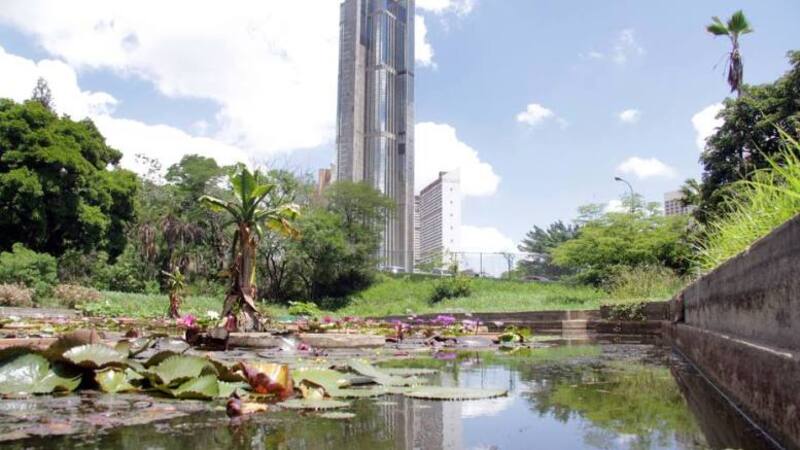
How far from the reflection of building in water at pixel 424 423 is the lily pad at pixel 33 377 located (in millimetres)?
1396

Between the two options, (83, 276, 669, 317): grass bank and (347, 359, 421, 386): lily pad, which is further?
(83, 276, 669, 317): grass bank

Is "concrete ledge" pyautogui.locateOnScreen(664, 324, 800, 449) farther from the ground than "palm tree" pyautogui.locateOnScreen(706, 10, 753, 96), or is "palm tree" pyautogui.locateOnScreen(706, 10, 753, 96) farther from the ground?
"palm tree" pyautogui.locateOnScreen(706, 10, 753, 96)

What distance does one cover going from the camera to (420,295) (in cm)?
3303

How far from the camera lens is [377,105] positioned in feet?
214

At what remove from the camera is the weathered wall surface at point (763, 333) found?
1871 millimetres

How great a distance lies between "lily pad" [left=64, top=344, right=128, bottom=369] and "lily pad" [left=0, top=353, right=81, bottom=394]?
0.10m

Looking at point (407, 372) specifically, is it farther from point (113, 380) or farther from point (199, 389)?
point (113, 380)

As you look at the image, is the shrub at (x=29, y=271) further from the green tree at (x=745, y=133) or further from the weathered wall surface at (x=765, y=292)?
the green tree at (x=745, y=133)

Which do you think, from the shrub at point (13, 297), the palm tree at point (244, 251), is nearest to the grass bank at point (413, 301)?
the shrub at point (13, 297)

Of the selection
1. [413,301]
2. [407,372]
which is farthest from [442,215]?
[407,372]

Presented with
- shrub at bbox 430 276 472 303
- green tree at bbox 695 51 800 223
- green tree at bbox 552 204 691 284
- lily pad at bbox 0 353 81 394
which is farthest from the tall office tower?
lily pad at bbox 0 353 81 394

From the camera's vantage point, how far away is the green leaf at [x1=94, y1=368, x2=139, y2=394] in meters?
2.69

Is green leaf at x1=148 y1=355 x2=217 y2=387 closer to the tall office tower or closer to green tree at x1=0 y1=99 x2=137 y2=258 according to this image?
green tree at x1=0 y1=99 x2=137 y2=258

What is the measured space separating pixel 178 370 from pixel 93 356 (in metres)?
0.37
